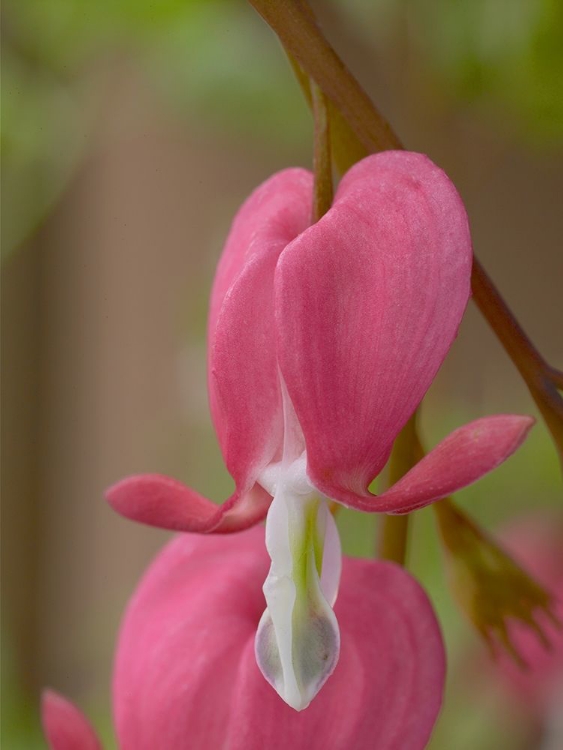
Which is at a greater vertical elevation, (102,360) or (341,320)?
(341,320)

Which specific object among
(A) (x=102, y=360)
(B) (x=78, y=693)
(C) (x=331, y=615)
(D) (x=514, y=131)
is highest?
(C) (x=331, y=615)

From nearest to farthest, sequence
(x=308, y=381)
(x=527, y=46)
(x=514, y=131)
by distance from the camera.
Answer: (x=308, y=381) < (x=527, y=46) < (x=514, y=131)

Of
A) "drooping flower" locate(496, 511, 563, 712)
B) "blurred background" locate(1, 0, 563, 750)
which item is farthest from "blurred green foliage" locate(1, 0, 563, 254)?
"drooping flower" locate(496, 511, 563, 712)

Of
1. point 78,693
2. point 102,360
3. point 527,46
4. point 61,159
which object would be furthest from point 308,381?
point 78,693

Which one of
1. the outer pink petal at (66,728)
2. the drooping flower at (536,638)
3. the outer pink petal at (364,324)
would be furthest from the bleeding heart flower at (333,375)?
the drooping flower at (536,638)

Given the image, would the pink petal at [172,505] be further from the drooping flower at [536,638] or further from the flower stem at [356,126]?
the drooping flower at [536,638]

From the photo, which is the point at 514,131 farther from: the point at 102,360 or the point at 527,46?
the point at 102,360
